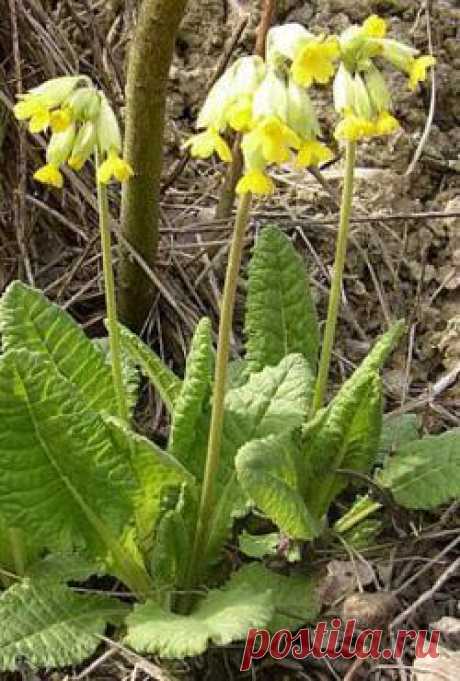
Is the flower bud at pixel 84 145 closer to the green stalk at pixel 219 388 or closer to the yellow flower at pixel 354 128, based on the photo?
the green stalk at pixel 219 388

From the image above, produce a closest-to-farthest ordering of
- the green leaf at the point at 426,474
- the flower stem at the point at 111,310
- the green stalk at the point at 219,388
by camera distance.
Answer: the green stalk at the point at 219,388
the flower stem at the point at 111,310
the green leaf at the point at 426,474

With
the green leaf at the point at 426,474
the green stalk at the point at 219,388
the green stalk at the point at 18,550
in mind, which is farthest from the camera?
the green leaf at the point at 426,474

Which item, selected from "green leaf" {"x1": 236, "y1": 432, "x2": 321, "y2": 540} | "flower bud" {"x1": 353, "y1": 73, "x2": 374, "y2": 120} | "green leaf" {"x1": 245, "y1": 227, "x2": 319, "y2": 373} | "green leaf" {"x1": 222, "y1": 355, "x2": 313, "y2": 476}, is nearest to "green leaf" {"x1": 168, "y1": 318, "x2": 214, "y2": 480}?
"green leaf" {"x1": 222, "y1": 355, "x2": 313, "y2": 476}

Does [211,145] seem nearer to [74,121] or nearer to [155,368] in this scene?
[74,121]

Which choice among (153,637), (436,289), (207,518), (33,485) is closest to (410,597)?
(207,518)

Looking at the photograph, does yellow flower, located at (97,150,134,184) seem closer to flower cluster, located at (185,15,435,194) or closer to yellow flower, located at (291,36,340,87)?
flower cluster, located at (185,15,435,194)

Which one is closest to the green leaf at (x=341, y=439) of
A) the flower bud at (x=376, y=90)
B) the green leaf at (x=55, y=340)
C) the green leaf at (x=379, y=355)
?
the green leaf at (x=379, y=355)
